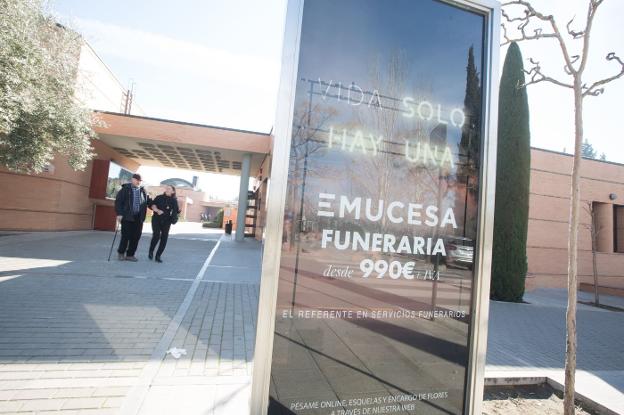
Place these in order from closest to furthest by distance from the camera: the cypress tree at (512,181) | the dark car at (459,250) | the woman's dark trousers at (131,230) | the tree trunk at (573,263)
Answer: the dark car at (459,250) → the tree trunk at (573,263) → the woman's dark trousers at (131,230) → the cypress tree at (512,181)

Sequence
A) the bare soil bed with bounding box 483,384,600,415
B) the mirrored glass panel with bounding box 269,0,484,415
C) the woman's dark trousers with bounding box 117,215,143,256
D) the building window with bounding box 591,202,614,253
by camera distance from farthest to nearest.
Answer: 1. the building window with bounding box 591,202,614,253
2. the woman's dark trousers with bounding box 117,215,143,256
3. the bare soil bed with bounding box 483,384,600,415
4. the mirrored glass panel with bounding box 269,0,484,415

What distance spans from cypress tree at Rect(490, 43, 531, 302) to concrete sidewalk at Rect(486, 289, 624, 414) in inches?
45.9

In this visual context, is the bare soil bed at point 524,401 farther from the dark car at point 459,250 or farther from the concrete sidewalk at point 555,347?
the dark car at point 459,250

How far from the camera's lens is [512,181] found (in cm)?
945

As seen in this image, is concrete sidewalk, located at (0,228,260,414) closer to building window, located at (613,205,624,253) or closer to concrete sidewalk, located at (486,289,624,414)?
concrete sidewalk, located at (486,289,624,414)

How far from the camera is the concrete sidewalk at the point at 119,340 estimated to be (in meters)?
2.43

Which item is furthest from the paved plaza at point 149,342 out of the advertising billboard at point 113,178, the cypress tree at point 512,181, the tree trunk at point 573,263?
the advertising billboard at point 113,178

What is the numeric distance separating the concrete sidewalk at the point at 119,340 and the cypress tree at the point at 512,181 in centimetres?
720

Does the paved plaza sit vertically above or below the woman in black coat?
below

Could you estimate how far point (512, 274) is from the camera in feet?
29.3

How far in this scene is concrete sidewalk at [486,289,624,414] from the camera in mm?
3234

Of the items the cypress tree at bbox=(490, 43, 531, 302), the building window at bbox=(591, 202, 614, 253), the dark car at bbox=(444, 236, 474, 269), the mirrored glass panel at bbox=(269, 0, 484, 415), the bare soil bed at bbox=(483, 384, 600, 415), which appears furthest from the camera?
the building window at bbox=(591, 202, 614, 253)

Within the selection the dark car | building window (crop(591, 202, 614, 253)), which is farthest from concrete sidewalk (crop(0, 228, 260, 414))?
building window (crop(591, 202, 614, 253))

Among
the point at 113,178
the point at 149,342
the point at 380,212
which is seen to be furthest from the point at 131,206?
the point at 113,178
